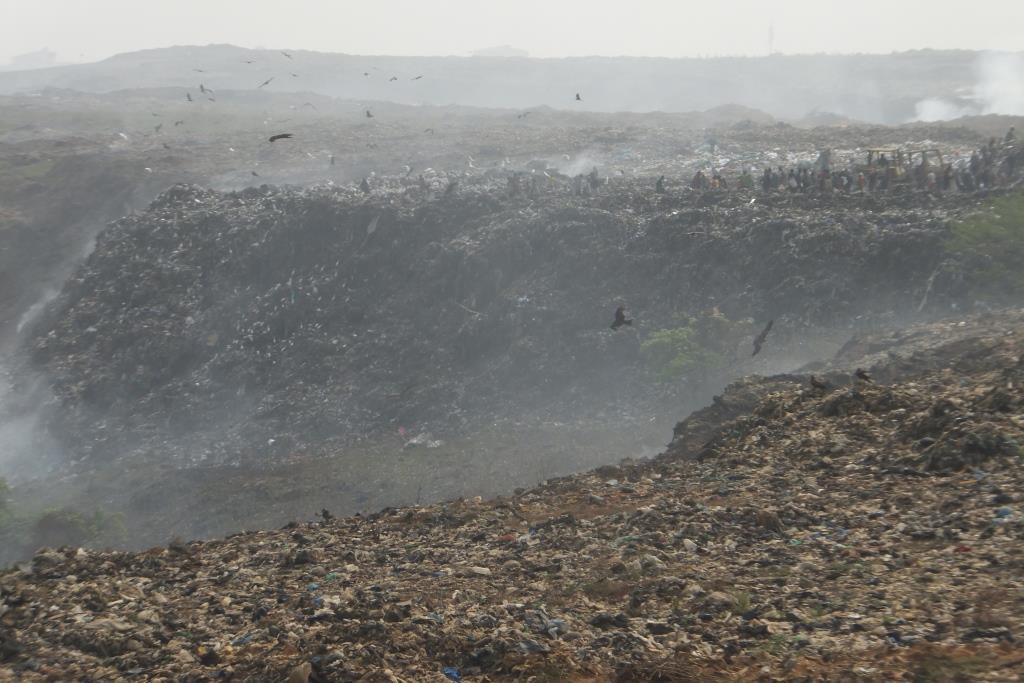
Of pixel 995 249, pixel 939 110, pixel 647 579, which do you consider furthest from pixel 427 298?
pixel 939 110

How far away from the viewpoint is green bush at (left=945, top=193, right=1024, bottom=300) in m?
16.5

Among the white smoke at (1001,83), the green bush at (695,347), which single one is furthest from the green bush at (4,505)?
the white smoke at (1001,83)

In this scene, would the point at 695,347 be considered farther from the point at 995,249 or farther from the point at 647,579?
the point at 647,579

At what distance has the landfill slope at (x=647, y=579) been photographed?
4.75 metres

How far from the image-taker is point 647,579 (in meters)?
6.04

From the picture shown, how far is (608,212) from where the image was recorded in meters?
21.7

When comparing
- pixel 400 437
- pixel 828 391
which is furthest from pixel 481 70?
pixel 828 391

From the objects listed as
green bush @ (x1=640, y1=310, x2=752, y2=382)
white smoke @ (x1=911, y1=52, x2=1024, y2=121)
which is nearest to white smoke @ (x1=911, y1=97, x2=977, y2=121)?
white smoke @ (x1=911, y1=52, x2=1024, y2=121)

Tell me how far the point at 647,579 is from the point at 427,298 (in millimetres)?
15597

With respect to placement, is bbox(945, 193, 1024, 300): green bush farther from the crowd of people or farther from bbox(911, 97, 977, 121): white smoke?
bbox(911, 97, 977, 121): white smoke

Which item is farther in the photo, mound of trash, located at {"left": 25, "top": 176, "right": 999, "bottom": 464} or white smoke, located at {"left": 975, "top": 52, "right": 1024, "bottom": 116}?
white smoke, located at {"left": 975, "top": 52, "right": 1024, "bottom": 116}

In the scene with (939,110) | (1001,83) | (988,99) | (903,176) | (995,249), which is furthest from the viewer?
(1001,83)

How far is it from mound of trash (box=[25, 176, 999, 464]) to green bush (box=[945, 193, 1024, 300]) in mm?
399

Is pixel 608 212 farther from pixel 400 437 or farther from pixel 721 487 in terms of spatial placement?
pixel 721 487
